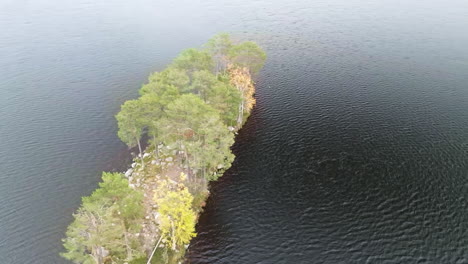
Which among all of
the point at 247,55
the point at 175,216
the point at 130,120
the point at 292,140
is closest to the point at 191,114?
the point at 130,120

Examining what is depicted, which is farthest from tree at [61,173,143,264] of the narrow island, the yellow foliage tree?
the yellow foliage tree

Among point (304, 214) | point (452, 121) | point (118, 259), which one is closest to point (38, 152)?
point (118, 259)

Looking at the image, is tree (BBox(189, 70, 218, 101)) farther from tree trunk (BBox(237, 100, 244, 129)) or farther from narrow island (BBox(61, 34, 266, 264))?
tree trunk (BBox(237, 100, 244, 129))

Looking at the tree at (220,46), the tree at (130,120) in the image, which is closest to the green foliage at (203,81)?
the tree at (130,120)

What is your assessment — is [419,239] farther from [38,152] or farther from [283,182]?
[38,152]

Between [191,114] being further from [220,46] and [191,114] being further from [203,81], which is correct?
[220,46]

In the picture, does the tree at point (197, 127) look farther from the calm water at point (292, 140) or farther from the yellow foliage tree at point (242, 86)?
the yellow foliage tree at point (242, 86)

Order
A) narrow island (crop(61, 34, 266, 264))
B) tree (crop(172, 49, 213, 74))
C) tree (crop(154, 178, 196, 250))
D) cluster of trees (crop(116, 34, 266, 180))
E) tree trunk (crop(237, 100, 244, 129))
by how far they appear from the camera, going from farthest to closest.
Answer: tree trunk (crop(237, 100, 244, 129)) < tree (crop(172, 49, 213, 74)) < cluster of trees (crop(116, 34, 266, 180)) < tree (crop(154, 178, 196, 250)) < narrow island (crop(61, 34, 266, 264))
